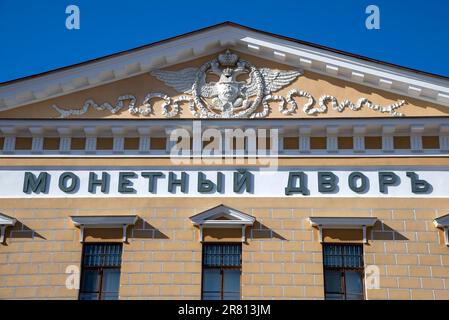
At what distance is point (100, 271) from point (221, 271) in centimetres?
254

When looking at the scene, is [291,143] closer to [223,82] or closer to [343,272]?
[223,82]

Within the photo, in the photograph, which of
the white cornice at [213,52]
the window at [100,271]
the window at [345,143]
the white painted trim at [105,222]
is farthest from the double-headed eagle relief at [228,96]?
the window at [100,271]

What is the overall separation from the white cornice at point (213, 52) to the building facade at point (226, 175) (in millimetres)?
32

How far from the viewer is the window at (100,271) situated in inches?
698

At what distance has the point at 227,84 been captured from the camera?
19406 mm

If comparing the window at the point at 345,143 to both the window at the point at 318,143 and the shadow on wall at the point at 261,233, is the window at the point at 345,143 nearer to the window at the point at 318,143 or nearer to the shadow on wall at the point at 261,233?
the window at the point at 318,143

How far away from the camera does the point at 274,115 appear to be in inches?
752

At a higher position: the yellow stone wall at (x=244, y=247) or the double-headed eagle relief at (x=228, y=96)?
the double-headed eagle relief at (x=228, y=96)

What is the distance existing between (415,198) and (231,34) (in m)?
5.56

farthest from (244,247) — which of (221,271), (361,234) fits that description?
(361,234)

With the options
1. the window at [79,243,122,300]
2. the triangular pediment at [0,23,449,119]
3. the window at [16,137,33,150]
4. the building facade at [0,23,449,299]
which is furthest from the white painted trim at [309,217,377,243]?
the window at [16,137,33,150]

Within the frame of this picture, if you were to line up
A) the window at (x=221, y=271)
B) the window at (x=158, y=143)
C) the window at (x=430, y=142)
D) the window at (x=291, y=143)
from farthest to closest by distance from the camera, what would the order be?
the window at (x=158, y=143) → the window at (x=291, y=143) → the window at (x=430, y=142) → the window at (x=221, y=271)
